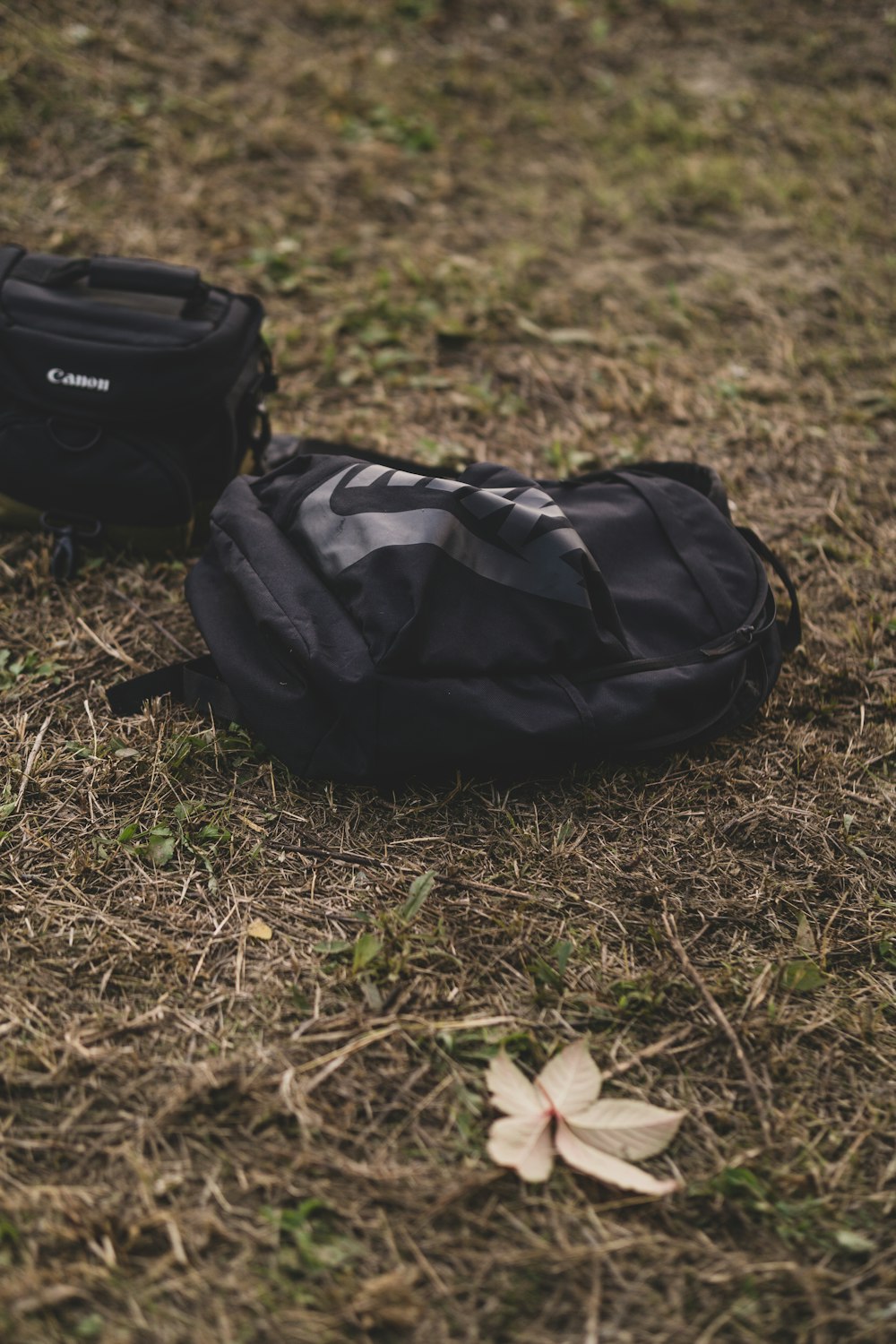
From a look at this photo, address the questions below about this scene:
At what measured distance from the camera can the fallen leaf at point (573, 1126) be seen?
63.1 inches

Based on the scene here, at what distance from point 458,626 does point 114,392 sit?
44.9 inches

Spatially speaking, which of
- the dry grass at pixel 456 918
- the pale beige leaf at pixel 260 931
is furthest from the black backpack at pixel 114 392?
the pale beige leaf at pixel 260 931

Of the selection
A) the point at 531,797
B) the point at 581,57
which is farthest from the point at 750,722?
the point at 581,57

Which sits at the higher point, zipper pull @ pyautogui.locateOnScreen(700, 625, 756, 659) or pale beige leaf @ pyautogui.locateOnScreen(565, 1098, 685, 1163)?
zipper pull @ pyautogui.locateOnScreen(700, 625, 756, 659)

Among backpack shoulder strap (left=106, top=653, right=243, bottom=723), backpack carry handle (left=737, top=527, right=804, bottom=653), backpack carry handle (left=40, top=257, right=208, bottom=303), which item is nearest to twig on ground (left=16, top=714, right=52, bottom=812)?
backpack shoulder strap (left=106, top=653, right=243, bottom=723)

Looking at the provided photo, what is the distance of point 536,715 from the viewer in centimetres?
207

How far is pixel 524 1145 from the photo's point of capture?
5.33 feet

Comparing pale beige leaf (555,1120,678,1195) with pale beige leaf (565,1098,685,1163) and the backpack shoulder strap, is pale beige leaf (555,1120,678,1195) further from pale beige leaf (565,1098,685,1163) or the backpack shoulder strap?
the backpack shoulder strap

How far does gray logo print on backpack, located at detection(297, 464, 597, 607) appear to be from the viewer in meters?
2.11

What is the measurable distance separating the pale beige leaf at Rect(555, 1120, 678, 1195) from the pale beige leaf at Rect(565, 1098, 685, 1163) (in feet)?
0.04

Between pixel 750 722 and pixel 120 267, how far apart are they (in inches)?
77.4

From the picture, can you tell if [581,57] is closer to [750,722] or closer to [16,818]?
[750,722]

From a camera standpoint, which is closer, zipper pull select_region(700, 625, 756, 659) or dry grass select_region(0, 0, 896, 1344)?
dry grass select_region(0, 0, 896, 1344)

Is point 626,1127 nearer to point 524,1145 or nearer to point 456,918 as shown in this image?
point 524,1145
